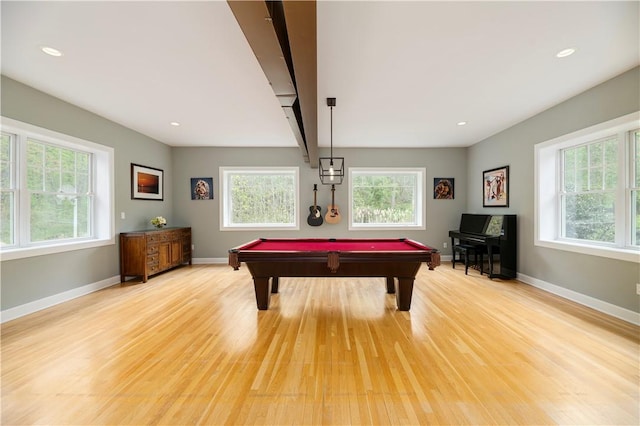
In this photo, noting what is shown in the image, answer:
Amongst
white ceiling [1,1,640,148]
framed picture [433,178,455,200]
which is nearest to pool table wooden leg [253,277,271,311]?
white ceiling [1,1,640,148]

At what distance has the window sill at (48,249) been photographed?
111 inches

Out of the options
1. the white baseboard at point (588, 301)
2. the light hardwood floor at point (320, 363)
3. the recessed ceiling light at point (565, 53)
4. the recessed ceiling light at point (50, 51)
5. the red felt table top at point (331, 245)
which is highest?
the recessed ceiling light at point (50, 51)

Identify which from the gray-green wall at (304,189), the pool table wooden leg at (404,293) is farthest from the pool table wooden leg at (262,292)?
the gray-green wall at (304,189)

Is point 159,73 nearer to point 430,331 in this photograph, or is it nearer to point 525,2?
point 525,2

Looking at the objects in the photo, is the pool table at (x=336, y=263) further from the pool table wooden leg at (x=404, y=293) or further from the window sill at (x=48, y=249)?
the window sill at (x=48, y=249)

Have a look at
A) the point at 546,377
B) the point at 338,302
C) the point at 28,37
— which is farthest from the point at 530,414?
the point at 28,37

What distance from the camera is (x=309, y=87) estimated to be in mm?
2236

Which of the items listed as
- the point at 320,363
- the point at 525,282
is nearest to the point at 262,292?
the point at 320,363

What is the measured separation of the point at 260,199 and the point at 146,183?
223 centimetres

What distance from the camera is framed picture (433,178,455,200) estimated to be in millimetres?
5934

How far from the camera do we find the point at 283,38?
6.05ft

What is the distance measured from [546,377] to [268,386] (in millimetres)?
1962

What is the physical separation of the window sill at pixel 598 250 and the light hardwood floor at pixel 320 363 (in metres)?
0.67

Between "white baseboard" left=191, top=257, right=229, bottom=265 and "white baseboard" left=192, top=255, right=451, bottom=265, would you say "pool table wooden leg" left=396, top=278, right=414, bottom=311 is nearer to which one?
"white baseboard" left=192, top=255, right=451, bottom=265
